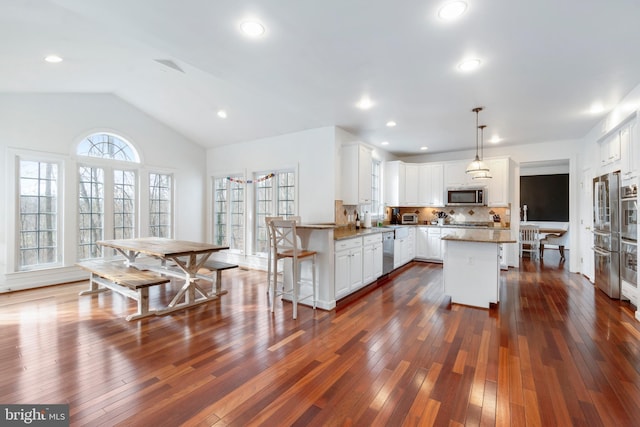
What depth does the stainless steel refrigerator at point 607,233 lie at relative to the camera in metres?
3.96

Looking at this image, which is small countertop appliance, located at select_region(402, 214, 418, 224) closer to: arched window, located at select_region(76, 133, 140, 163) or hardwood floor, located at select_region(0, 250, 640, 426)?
hardwood floor, located at select_region(0, 250, 640, 426)

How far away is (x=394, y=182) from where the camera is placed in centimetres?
691

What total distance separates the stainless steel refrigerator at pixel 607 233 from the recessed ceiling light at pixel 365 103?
3467 mm

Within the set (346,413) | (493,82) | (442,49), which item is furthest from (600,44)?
(346,413)

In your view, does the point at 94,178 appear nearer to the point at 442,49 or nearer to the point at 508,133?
the point at 442,49

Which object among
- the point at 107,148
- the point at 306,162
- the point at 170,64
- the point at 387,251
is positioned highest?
the point at 170,64

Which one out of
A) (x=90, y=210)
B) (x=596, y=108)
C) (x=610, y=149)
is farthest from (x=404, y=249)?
(x=90, y=210)

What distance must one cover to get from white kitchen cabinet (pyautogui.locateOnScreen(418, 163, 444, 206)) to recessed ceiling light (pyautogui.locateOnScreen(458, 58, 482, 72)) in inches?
161

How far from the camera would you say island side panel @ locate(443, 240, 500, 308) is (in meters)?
3.71

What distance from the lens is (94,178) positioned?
211 inches

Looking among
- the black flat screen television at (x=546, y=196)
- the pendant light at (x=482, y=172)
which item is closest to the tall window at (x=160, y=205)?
the pendant light at (x=482, y=172)

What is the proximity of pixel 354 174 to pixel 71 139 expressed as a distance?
192 inches

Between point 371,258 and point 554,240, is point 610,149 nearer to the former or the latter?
point 371,258

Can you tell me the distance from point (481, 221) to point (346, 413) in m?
6.11
